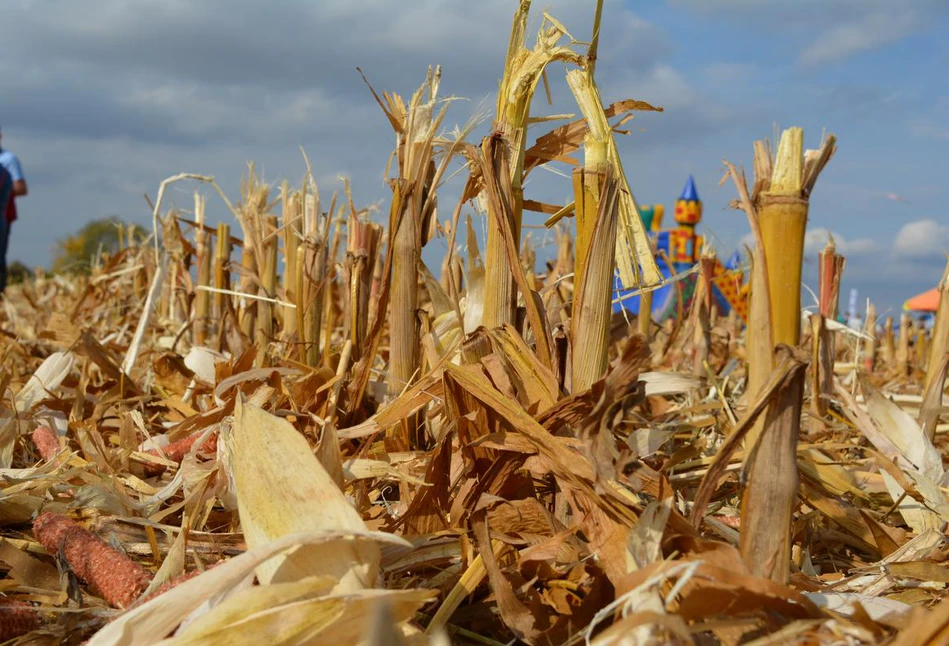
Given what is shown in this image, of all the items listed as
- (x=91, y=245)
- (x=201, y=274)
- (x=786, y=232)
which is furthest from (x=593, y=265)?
(x=91, y=245)

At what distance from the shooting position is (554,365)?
104cm

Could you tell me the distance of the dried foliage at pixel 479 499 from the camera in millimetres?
745

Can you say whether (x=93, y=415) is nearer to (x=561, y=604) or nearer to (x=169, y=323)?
(x=561, y=604)

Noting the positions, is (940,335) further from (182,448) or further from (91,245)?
(91,245)

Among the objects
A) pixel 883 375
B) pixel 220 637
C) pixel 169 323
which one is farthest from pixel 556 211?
pixel 883 375

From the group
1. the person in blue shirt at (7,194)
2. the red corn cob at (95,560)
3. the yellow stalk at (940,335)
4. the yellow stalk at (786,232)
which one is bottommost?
the red corn cob at (95,560)

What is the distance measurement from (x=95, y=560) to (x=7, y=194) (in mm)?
6441

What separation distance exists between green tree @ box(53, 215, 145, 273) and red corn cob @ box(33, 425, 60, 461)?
272cm

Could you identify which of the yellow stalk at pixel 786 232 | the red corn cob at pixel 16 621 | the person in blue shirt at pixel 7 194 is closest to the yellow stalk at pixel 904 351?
the yellow stalk at pixel 786 232

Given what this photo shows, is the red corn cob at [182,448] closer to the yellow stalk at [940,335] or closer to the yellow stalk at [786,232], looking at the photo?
the yellow stalk at [786,232]

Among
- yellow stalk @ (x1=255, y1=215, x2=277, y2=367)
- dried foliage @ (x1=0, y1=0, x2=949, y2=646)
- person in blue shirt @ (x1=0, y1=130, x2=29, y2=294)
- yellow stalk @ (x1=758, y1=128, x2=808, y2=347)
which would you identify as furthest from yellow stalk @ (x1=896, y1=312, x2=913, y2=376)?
person in blue shirt @ (x1=0, y1=130, x2=29, y2=294)

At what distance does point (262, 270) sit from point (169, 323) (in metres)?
1.39

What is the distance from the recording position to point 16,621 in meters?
0.92

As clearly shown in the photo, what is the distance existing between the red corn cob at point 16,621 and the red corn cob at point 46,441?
0.59m
